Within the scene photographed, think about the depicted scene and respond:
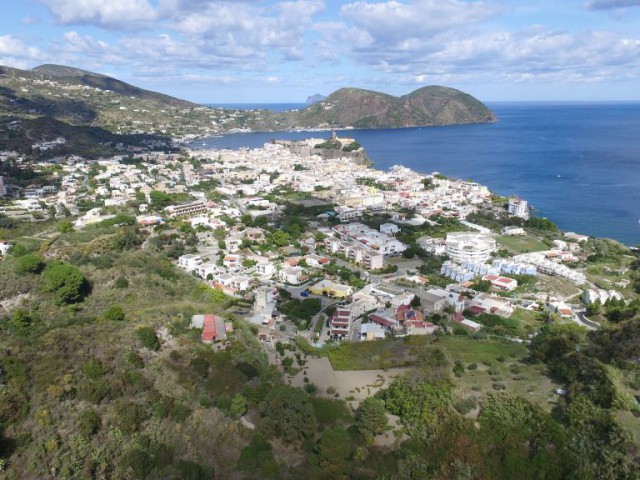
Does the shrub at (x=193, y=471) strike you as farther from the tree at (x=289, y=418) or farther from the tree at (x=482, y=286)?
the tree at (x=482, y=286)

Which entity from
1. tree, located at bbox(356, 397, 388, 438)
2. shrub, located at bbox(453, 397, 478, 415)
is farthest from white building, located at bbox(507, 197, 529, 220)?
tree, located at bbox(356, 397, 388, 438)

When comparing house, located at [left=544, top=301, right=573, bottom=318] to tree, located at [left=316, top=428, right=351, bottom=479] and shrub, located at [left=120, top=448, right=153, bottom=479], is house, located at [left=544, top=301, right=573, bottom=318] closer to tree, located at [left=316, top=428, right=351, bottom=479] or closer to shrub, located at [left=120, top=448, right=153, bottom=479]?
tree, located at [left=316, top=428, right=351, bottom=479]

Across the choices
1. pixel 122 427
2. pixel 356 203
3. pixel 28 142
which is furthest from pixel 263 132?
pixel 122 427

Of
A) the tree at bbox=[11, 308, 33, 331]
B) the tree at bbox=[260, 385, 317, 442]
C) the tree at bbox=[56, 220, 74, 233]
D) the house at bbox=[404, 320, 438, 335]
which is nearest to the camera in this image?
the tree at bbox=[260, 385, 317, 442]

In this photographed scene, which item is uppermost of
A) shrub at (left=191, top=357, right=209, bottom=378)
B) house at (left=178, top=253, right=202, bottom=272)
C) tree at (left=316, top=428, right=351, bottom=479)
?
shrub at (left=191, top=357, right=209, bottom=378)

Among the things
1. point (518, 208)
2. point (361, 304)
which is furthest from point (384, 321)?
point (518, 208)
